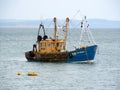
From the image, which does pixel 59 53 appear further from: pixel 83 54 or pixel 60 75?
pixel 60 75

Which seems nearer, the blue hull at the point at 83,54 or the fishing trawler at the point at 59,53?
the fishing trawler at the point at 59,53

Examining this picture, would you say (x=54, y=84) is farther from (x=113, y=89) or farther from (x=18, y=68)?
(x=18, y=68)

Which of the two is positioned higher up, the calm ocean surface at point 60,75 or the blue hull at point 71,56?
the blue hull at point 71,56

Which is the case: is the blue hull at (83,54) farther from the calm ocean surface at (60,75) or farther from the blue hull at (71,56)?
the calm ocean surface at (60,75)

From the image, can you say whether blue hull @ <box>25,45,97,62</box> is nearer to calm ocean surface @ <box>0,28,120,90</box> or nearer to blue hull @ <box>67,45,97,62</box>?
blue hull @ <box>67,45,97,62</box>

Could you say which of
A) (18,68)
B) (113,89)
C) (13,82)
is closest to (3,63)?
(18,68)

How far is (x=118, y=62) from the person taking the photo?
10006 centimetres

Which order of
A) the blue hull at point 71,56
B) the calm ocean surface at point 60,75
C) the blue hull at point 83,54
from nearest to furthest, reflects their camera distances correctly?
the calm ocean surface at point 60,75 → the blue hull at point 71,56 → the blue hull at point 83,54

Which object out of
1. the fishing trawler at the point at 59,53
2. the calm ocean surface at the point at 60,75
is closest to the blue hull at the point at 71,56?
the fishing trawler at the point at 59,53

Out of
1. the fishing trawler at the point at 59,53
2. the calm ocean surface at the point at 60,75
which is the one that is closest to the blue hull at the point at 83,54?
the fishing trawler at the point at 59,53

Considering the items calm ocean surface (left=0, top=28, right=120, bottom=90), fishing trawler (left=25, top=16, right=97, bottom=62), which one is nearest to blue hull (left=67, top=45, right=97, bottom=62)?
fishing trawler (left=25, top=16, right=97, bottom=62)

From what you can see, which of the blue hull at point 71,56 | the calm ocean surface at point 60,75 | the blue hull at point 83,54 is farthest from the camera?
the blue hull at point 83,54

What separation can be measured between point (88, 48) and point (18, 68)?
11.3 metres

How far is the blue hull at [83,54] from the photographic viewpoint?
9294cm
